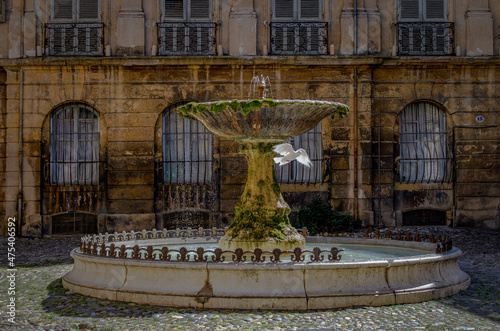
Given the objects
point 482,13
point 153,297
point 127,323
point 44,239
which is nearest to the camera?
point 127,323

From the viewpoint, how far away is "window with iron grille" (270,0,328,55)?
1783 cm

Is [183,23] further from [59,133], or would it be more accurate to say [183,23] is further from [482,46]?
[482,46]

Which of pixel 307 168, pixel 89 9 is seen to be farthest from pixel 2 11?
pixel 307 168

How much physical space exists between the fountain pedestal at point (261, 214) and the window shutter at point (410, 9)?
10.7m

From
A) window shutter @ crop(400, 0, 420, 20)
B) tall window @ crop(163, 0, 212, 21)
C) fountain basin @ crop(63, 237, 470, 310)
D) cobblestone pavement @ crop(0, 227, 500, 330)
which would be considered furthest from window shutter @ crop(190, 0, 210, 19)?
fountain basin @ crop(63, 237, 470, 310)

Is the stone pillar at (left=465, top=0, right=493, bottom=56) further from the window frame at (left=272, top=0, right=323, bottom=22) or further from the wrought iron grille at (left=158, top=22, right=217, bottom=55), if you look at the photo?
the wrought iron grille at (left=158, top=22, right=217, bottom=55)

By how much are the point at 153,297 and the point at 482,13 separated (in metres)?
14.2

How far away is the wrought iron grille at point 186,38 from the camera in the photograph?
699 inches

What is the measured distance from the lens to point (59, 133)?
58.5 ft

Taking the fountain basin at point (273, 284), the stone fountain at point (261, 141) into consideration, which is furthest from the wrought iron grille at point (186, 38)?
the fountain basin at point (273, 284)

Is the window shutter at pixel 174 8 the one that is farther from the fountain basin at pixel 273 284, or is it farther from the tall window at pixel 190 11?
the fountain basin at pixel 273 284

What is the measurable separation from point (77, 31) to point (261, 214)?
11015 mm

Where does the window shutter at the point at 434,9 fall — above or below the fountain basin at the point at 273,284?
above

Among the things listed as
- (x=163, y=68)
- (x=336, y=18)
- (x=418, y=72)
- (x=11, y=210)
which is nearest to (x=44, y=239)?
(x=11, y=210)
